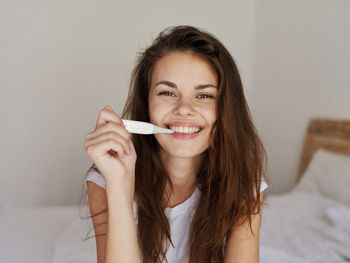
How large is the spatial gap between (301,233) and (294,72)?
1405 millimetres

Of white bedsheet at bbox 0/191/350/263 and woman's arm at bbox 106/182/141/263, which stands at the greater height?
woman's arm at bbox 106/182/141/263

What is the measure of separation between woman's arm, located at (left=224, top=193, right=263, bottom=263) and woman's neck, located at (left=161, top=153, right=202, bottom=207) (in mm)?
226

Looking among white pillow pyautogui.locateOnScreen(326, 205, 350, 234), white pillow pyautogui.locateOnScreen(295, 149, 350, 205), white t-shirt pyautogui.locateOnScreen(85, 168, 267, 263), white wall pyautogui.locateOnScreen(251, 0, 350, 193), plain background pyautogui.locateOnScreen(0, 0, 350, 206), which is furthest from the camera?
plain background pyautogui.locateOnScreen(0, 0, 350, 206)

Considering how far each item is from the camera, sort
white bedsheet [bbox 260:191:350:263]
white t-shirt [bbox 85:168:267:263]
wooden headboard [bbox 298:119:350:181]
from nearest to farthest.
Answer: white t-shirt [bbox 85:168:267:263] → white bedsheet [bbox 260:191:350:263] → wooden headboard [bbox 298:119:350:181]

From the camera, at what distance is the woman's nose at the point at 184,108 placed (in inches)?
39.6

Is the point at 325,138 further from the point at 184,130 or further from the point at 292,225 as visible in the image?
the point at 184,130

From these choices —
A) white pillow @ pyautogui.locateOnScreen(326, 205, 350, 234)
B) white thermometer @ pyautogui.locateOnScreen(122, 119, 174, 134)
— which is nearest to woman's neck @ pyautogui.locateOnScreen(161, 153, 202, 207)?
white thermometer @ pyautogui.locateOnScreen(122, 119, 174, 134)

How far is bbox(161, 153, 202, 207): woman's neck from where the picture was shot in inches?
46.3

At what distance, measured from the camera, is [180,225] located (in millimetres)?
1131

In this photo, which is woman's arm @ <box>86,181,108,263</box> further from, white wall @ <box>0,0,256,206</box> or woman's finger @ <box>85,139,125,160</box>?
white wall @ <box>0,0,256,206</box>

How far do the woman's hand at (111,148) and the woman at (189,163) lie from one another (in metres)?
0.10

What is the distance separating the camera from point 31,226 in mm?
1538

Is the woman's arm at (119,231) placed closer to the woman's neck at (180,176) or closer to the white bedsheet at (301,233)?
the woman's neck at (180,176)

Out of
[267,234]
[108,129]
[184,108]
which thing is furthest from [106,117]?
[267,234]
